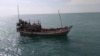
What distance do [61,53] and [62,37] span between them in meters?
19.9

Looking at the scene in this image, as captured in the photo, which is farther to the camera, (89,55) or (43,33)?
(43,33)

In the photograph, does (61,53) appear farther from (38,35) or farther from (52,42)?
(38,35)

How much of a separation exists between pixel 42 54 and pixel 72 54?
777cm

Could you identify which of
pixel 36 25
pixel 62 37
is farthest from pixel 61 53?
pixel 36 25

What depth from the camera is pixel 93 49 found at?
4653 cm

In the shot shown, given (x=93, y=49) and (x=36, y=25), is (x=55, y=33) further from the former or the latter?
(x=93, y=49)

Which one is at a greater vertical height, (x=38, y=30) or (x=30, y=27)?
(x=30, y=27)

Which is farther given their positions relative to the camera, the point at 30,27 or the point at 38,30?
the point at 38,30

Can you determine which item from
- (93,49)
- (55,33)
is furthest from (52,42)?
(93,49)

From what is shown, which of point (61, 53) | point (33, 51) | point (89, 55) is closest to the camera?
point (89, 55)

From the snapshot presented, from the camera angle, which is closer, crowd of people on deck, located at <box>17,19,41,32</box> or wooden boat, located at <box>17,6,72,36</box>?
wooden boat, located at <box>17,6,72,36</box>

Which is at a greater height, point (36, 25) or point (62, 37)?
point (36, 25)

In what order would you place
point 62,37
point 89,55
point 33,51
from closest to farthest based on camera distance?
point 89,55, point 33,51, point 62,37

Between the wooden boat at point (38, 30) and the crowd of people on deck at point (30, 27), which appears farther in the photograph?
the crowd of people on deck at point (30, 27)
